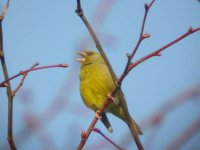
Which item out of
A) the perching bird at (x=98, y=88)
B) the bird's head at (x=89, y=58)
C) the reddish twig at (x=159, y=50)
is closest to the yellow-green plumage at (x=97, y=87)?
the perching bird at (x=98, y=88)

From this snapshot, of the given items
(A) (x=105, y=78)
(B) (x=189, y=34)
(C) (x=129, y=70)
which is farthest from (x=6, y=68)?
(A) (x=105, y=78)

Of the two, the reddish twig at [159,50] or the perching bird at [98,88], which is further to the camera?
the perching bird at [98,88]

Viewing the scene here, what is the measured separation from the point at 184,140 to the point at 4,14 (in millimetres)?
1033

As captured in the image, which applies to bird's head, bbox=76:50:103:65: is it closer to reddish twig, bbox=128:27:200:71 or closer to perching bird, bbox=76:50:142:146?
perching bird, bbox=76:50:142:146

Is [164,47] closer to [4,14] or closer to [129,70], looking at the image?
[129,70]

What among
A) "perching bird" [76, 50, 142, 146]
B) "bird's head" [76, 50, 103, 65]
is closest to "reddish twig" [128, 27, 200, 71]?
"perching bird" [76, 50, 142, 146]

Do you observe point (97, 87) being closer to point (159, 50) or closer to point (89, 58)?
point (89, 58)

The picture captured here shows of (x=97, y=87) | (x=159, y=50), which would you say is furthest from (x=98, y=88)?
(x=159, y=50)

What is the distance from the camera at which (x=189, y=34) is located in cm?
175

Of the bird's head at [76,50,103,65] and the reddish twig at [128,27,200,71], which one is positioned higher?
the reddish twig at [128,27,200,71]

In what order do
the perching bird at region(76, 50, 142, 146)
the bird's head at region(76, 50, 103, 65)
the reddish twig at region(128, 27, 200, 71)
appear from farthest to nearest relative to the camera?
the bird's head at region(76, 50, 103, 65) → the perching bird at region(76, 50, 142, 146) → the reddish twig at region(128, 27, 200, 71)

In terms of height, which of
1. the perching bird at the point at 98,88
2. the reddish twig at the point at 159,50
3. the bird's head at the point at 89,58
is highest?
the reddish twig at the point at 159,50

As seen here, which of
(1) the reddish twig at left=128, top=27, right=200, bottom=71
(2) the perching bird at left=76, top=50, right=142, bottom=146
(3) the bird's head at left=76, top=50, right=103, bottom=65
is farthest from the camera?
(3) the bird's head at left=76, top=50, right=103, bottom=65

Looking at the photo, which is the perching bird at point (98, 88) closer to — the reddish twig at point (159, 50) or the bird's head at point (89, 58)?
the bird's head at point (89, 58)
